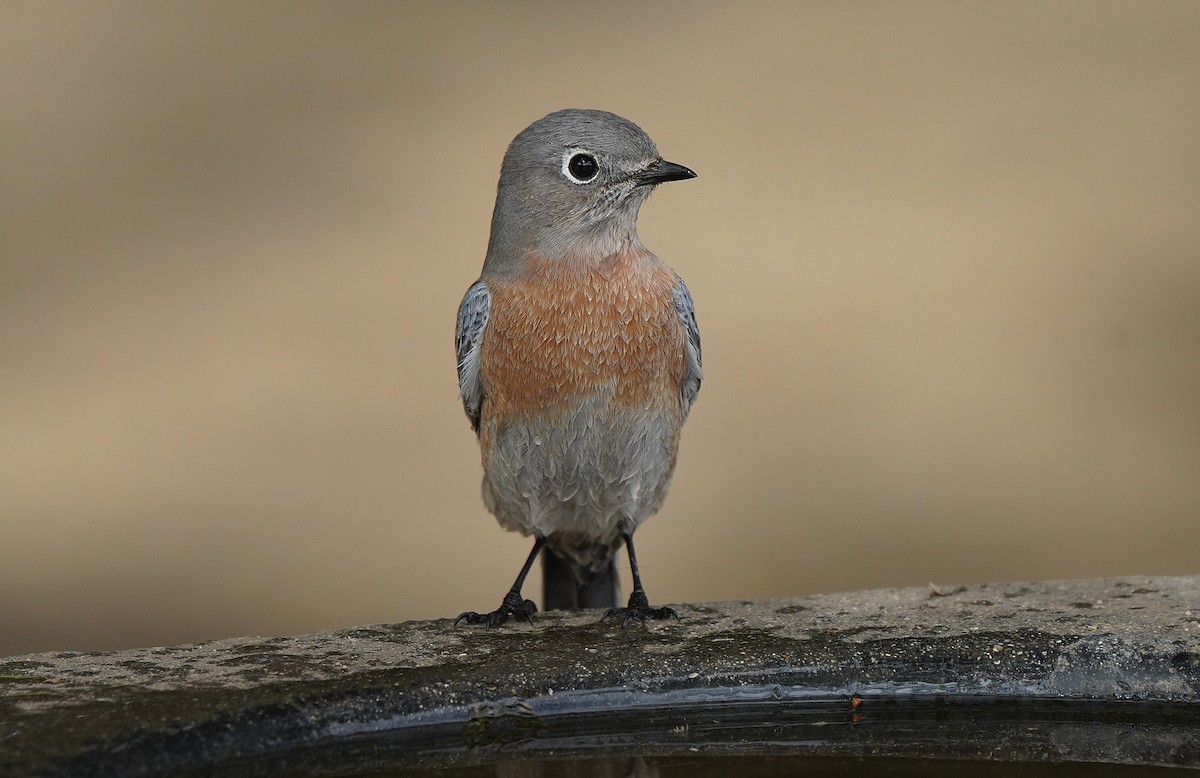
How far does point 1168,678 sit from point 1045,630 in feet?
1.21

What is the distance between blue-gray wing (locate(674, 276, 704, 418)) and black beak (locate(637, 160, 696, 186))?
0.43m

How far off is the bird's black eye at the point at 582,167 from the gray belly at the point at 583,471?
83cm

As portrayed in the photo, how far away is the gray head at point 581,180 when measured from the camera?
17.2 ft

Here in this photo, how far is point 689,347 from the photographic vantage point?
555 cm

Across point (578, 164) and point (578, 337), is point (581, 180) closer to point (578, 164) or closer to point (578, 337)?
point (578, 164)

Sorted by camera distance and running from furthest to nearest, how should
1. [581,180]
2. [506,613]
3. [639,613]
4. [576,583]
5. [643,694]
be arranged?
[576,583] → [581,180] → [506,613] → [639,613] → [643,694]

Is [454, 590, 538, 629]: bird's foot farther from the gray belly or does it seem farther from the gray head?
the gray head

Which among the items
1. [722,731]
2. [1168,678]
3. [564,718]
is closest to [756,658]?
[722,731]

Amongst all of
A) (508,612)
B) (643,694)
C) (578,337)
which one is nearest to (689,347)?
(578,337)

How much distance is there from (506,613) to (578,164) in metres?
1.61

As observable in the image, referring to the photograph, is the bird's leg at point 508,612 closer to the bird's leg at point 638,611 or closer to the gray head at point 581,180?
the bird's leg at point 638,611

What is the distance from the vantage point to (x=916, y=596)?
199 inches

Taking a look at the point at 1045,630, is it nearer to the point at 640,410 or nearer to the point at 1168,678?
the point at 1168,678

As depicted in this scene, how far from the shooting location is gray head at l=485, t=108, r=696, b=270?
206 inches
